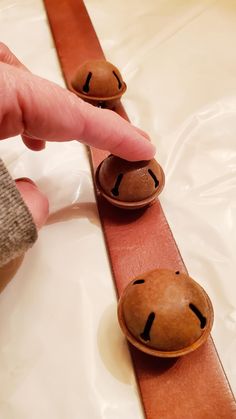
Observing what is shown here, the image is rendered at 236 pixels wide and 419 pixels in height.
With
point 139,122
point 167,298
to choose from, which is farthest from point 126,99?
point 167,298

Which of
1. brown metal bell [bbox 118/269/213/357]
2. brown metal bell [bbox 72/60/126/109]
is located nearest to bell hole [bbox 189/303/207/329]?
brown metal bell [bbox 118/269/213/357]

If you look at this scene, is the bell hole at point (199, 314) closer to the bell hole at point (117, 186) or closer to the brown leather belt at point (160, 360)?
the brown leather belt at point (160, 360)

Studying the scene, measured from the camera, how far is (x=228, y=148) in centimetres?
97

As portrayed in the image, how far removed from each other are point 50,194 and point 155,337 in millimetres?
410

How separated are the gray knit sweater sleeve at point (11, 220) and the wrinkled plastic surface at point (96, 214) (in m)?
0.10

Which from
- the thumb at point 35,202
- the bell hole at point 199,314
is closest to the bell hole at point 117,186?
the thumb at point 35,202

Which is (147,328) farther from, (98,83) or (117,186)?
(98,83)

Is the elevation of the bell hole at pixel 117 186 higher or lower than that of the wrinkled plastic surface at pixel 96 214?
higher

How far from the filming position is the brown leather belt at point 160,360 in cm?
62

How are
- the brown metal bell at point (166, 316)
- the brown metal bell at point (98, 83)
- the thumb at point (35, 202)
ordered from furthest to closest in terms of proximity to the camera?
the brown metal bell at point (98, 83), the thumb at point (35, 202), the brown metal bell at point (166, 316)

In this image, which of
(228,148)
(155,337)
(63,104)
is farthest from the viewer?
(228,148)

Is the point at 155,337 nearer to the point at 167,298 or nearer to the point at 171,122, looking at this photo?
the point at 167,298

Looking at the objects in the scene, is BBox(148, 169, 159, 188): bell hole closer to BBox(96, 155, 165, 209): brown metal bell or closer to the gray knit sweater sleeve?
BBox(96, 155, 165, 209): brown metal bell

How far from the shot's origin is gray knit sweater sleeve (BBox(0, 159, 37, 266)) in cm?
68
